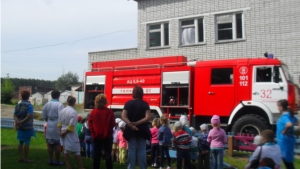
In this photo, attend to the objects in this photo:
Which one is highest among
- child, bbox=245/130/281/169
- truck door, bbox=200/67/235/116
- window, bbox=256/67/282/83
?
window, bbox=256/67/282/83

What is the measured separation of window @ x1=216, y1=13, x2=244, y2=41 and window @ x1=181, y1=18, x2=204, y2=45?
0.95 metres

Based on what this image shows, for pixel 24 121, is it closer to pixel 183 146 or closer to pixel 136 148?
pixel 136 148

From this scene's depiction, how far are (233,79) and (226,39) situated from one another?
20.2 ft

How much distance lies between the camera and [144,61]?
45.4ft

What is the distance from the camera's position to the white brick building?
50.6ft

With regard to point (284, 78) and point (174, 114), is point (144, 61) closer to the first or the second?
point (174, 114)

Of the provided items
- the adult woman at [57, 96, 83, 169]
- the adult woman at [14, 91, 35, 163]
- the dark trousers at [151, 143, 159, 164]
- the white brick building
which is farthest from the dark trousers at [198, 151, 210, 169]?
the white brick building

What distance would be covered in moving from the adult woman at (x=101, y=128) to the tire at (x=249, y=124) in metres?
5.28

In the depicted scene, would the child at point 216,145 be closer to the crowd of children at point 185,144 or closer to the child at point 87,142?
the crowd of children at point 185,144

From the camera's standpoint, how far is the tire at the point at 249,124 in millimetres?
10430

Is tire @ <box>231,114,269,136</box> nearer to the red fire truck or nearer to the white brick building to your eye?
the red fire truck

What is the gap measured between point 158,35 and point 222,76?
8.38m

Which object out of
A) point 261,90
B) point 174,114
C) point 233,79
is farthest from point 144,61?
point 261,90

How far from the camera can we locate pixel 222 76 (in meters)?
11.6
